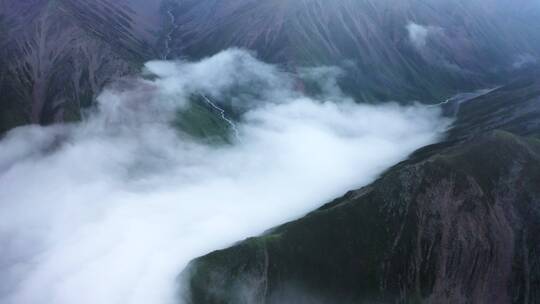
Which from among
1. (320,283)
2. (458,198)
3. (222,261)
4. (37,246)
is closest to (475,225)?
(458,198)

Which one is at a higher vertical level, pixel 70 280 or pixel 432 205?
pixel 70 280

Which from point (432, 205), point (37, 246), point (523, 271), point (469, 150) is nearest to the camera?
point (523, 271)

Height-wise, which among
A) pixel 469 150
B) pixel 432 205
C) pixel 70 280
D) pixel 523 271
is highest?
pixel 70 280

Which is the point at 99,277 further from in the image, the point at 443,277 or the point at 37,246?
the point at 443,277

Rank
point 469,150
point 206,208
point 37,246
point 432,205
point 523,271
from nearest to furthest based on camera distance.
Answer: point 523,271, point 432,205, point 469,150, point 37,246, point 206,208

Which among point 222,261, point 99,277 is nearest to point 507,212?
point 222,261

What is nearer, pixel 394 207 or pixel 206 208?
pixel 394 207
